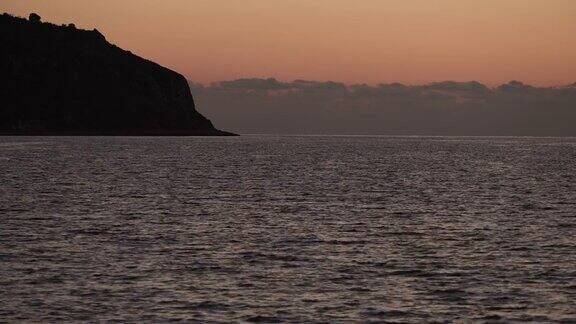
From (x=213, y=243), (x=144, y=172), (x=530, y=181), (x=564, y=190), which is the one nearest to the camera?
(x=213, y=243)

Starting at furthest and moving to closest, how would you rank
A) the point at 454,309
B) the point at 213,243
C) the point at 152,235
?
1. the point at 152,235
2. the point at 213,243
3. the point at 454,309

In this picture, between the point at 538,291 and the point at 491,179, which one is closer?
the point at 538,291

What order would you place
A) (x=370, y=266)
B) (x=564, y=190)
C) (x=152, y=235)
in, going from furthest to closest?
(x=564, y=190) → (x=152, y=235) → (x=370, y=266)

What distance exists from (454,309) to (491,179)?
75113 mm

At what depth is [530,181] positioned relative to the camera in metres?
93.3

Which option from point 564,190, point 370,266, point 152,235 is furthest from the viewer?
point 564,190

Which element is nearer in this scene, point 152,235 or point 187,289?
point 187,289

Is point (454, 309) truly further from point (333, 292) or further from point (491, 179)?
point (491, 179)

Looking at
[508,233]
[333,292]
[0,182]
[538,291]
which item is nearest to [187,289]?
[333,292]

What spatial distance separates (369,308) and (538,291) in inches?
272

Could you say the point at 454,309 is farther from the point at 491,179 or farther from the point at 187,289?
the point at 491,179

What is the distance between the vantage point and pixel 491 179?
3851 inches

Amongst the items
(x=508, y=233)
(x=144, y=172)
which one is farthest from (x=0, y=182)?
(x=508, y=233)

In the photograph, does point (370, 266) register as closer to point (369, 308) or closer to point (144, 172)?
point (369, 308)
